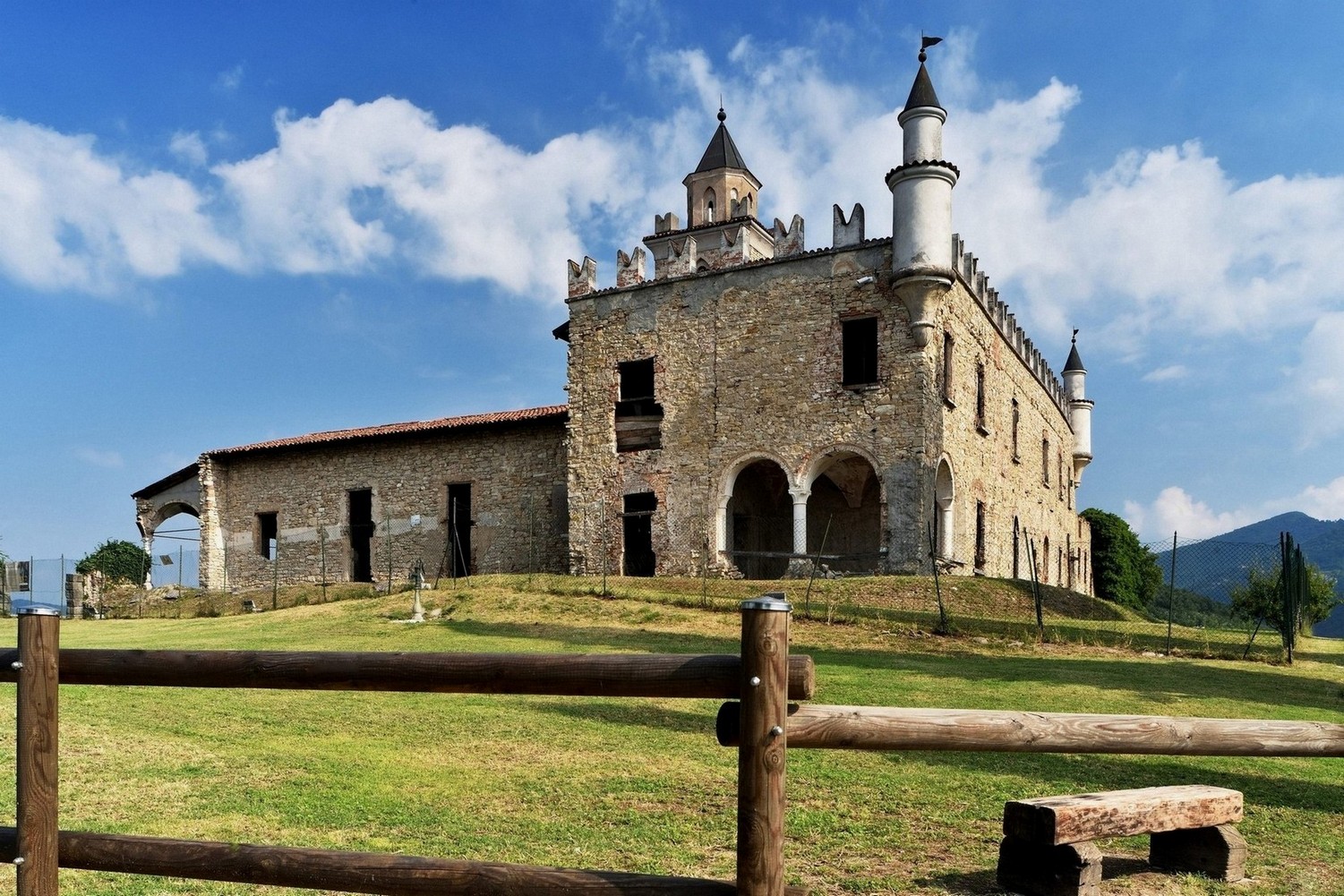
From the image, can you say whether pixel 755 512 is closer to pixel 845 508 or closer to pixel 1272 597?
pixel 845 508

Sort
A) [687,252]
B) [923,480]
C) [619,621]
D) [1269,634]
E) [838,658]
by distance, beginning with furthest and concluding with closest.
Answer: [687,252] < [923,480] < [1269,634] < [619,621] < [838,658]

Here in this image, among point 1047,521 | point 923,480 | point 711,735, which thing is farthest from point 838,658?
point 1047,521

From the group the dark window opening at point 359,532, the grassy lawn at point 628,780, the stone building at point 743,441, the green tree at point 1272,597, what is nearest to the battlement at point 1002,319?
the stone building at point 743,441

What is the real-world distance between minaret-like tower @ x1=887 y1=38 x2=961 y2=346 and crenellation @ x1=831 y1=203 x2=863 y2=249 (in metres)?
1.07

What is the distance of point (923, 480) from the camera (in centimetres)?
2177

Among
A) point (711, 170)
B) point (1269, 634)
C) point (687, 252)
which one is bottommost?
point (1269, 634)

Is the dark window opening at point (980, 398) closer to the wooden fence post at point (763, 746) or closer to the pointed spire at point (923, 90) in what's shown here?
the pointed spire at point (923, 90)

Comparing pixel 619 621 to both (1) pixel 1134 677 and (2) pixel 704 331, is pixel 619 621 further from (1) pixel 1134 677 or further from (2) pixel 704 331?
(2) pixel 704 331

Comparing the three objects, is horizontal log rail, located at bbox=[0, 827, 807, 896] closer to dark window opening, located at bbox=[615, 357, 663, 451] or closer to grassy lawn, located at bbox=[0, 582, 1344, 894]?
grassy lawn, located at bbox=[0, 582, 1344, 894]

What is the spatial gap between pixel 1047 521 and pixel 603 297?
1796 centimetres

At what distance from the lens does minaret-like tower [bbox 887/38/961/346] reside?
21.4 metres

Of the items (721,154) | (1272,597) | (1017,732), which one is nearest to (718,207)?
(721,154)

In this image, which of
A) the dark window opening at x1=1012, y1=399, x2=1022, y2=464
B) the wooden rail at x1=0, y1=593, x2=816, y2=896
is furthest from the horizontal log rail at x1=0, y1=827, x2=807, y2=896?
the dark window opening at x1=1012, y1=399, x2=1022, y2=464

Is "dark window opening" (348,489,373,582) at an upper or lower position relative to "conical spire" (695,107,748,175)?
lower
